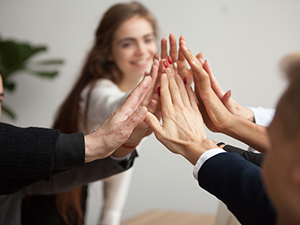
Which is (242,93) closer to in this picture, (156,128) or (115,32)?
(115,32)

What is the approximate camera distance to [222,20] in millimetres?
2240

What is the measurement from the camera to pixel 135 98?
0.88 metres

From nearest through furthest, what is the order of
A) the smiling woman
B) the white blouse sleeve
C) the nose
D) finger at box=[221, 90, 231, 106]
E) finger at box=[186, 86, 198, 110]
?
1. finger at box=[186, 86, 198, 110]
2. finger at box=[221, 90, 231, 106]
3. the white blouse sleeve
4. the smiling woman
5. the nose

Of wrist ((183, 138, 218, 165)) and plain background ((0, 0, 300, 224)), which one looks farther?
plain background ((0, 0, 300, 224))

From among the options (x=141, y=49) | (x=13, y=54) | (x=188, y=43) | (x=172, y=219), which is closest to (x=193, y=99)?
(x=141, y=49)

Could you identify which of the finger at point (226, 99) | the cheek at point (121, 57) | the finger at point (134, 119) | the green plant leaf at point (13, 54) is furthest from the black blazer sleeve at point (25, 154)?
the green plant leaf at point (13, 54)

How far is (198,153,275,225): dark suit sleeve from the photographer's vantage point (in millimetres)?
524

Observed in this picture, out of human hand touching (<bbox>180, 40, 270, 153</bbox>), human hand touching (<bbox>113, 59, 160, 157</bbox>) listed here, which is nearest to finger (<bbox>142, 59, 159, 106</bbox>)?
human hand touching (<bbox>113, 59, 160, 157</bbox>)

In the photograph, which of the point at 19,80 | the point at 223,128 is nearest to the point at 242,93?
the point at 223,128

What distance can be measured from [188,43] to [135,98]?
153 cm

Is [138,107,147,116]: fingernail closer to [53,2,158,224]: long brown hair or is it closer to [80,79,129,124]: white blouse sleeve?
[80,79,129,124]: white blouse sleeve

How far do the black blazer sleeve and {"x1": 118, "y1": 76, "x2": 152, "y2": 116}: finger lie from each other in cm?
20

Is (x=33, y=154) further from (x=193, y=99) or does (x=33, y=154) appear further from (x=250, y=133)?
(x=250, y=133)

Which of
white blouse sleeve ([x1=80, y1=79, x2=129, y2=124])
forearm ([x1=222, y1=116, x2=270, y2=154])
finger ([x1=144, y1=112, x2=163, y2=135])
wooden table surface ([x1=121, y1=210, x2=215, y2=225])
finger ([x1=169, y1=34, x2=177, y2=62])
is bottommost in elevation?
wooden table surface ([x1=121, y1=210, x2=215, y2=225])
